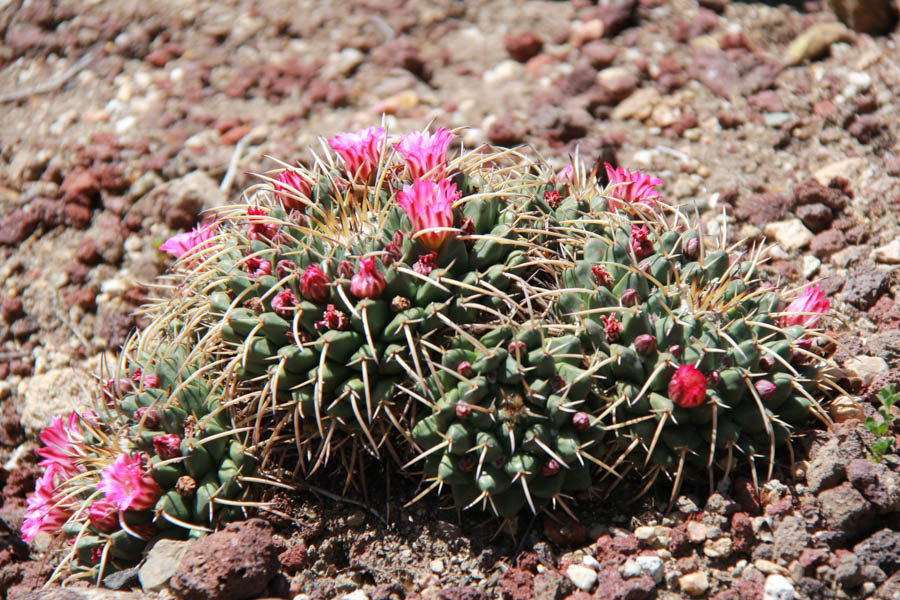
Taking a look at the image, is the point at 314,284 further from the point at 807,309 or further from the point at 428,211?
the point at 807,309

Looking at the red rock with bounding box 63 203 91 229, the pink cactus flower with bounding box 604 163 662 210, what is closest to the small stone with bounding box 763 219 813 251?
the pink cactus flower with bounding box 604 163 662 210

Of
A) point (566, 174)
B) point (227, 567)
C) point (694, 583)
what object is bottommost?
point (694, 583)

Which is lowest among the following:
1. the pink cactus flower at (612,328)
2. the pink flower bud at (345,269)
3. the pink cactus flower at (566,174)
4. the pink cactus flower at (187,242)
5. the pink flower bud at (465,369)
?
the pink cactus flower at (612,328)

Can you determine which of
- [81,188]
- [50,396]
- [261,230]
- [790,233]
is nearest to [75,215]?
[81,188]

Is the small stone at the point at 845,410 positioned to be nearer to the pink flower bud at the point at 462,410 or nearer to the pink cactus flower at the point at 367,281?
the pink flower bud at the point at 462,410

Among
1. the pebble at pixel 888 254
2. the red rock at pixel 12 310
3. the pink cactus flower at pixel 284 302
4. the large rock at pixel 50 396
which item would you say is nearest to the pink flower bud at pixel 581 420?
the pink cactus flower at pixel 284 302

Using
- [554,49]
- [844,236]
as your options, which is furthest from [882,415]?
[554,49]
